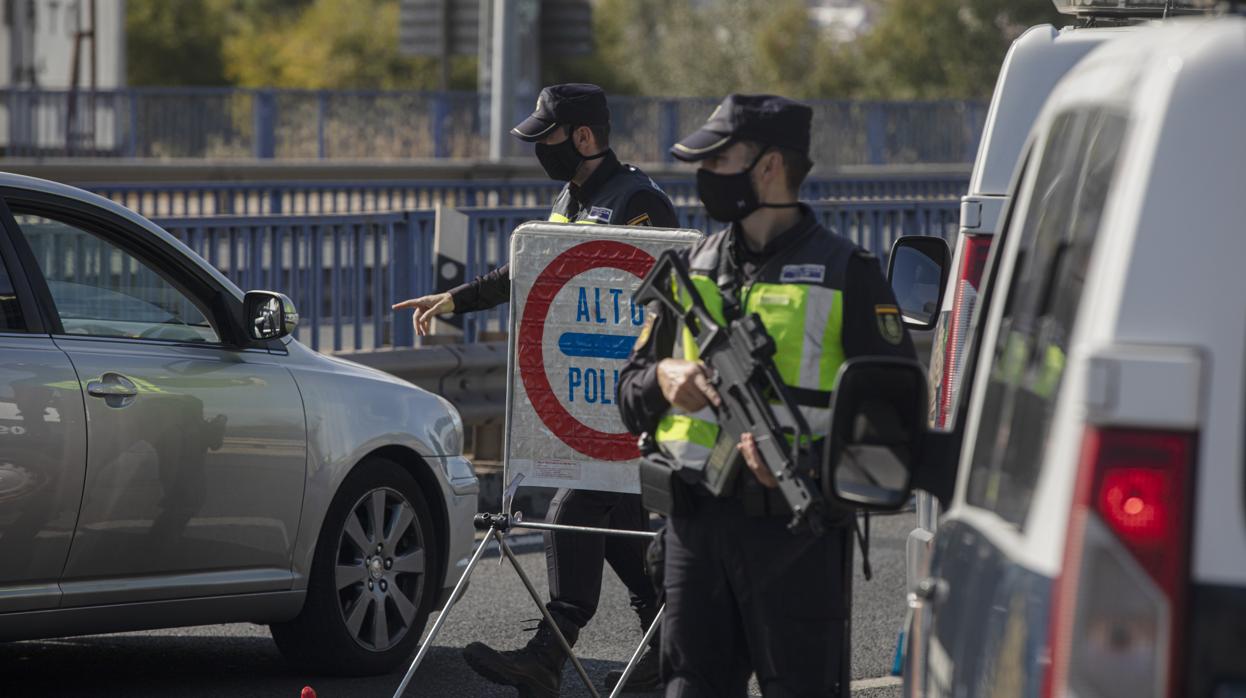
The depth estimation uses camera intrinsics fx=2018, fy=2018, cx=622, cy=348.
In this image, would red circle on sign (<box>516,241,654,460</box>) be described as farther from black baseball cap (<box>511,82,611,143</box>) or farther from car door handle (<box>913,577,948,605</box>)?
car door handle (<box>913,577,948,605</box>)

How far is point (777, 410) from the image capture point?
4180 millimetres

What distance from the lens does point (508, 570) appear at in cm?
880

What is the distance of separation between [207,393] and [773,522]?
2589 mm

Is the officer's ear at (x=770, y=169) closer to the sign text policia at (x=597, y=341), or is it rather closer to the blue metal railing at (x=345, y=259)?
the sign text policia at (x=597, y=341)

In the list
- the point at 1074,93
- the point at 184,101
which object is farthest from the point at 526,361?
the point at 184,101

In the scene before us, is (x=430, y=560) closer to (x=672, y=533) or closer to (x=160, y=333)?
(x=160, y=333)

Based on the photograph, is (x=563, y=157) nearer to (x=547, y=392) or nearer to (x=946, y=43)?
(x=547, y=392)

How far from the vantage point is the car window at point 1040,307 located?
2775 millimetres

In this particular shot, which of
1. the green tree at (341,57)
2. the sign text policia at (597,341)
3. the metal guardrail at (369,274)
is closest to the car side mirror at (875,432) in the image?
the sign text policia at (597,341)

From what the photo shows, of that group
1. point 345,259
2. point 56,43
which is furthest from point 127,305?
point 56,43

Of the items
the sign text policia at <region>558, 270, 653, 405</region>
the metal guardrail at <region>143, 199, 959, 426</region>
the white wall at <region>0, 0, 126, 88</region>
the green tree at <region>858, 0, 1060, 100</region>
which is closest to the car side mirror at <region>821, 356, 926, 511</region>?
the sign text policia at <region>558, 270, 653, 405</region>

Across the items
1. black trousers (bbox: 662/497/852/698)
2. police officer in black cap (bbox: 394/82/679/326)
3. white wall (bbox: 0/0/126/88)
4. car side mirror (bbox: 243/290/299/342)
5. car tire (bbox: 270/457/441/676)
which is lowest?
car tire (bbox: 270/457/441/676)

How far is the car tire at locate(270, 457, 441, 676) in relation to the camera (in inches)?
260

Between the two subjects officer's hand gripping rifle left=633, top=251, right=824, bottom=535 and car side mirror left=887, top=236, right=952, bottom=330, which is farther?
car side mirror left=887, top=236, right=952, bottom=330
